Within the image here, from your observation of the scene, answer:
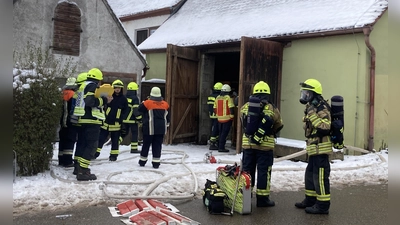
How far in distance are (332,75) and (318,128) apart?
19.0 feet

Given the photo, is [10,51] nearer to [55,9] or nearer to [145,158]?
[145,158]

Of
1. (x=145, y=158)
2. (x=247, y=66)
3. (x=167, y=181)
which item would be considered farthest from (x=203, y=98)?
(x=167, y=181)

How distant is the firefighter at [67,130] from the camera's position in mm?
7754

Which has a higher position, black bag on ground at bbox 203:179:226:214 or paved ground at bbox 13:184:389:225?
black bag on ground at bbox 203:179:226:214

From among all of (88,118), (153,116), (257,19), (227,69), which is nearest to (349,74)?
(257,19)

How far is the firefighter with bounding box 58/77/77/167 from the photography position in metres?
7.75

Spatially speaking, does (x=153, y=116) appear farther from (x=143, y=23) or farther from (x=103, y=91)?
(x=143, y=23)

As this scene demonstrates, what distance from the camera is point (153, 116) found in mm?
8281

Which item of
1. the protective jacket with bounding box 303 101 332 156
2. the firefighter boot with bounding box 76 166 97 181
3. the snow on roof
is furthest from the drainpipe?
the snow on roof

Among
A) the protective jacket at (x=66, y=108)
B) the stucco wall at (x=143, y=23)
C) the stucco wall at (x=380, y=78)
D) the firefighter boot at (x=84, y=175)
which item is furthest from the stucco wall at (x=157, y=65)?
the firefighter boot at (x=84, y=175)

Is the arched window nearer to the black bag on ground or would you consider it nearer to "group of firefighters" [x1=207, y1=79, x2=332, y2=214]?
"group of firefighters" [x1=207, y1=79, x2=332, y2=214]

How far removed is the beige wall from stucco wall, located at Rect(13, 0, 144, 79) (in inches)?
233

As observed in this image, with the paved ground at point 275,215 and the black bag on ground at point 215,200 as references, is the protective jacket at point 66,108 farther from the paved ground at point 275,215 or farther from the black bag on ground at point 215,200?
the black bag on ground at point 215,200

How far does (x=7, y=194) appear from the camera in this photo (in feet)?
9.00
